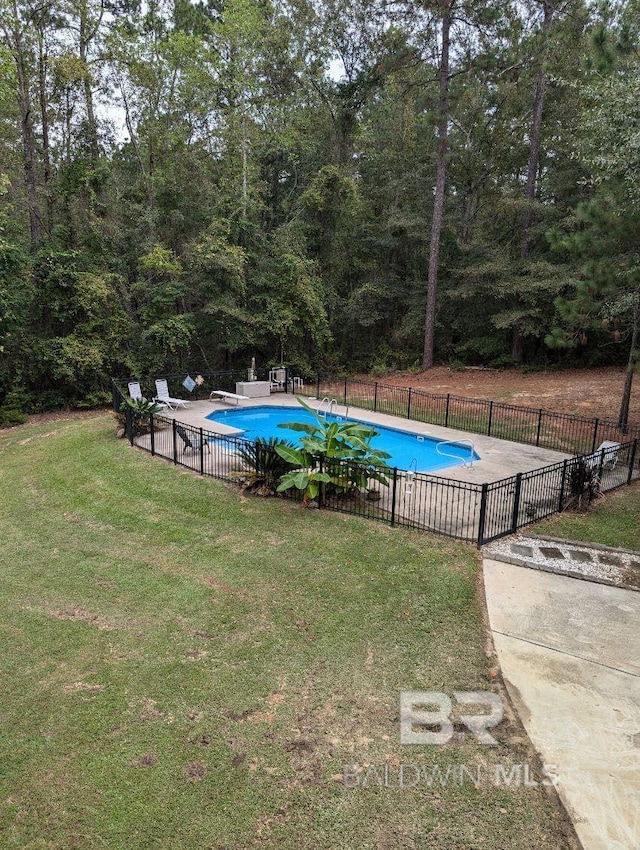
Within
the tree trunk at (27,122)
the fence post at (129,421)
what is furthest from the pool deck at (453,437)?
the tree trunk at (27,122)

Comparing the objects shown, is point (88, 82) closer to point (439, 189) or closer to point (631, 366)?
point (439, 189)

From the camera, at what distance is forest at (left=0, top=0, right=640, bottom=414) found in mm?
16781

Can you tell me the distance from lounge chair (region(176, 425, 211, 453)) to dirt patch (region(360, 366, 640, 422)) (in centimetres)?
970

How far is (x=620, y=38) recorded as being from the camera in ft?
31.1

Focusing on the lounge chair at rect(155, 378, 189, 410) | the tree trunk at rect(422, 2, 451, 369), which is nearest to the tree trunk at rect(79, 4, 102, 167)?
the lounge chair at rect(155, 378, 189, 410)

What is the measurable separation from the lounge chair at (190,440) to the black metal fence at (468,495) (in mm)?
517

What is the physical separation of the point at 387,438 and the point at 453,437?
5.41 feet

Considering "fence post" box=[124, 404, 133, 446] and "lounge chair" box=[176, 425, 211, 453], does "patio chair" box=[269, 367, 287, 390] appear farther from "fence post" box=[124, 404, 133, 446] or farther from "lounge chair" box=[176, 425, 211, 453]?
"lounge chair" box=[176, 425, 211, 453]

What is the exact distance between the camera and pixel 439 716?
3842 mm

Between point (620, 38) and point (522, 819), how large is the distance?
1204 centimetres

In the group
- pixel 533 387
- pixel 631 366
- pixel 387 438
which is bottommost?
pixel 387 438

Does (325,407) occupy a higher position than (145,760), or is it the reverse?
(325,407)

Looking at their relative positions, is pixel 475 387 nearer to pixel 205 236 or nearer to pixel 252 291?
pixel 252 291

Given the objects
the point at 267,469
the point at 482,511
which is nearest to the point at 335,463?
the point at 267,469
